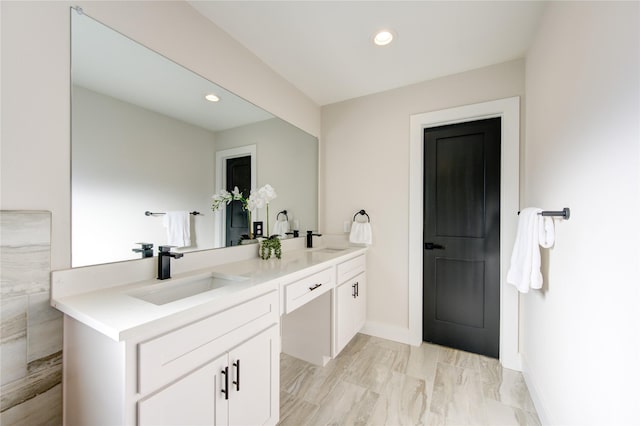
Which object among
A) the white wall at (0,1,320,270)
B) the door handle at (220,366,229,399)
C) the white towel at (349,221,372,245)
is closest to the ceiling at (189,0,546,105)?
the white wall at (0,1,320,270)

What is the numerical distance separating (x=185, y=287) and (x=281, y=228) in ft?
3.28

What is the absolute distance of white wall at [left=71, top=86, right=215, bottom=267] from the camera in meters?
1.09

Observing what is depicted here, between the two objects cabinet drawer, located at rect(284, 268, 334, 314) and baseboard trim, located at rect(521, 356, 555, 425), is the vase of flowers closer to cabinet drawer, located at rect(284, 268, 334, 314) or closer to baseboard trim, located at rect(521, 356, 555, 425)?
cabinet drawer, located at rect(284, 268, 334, 314)

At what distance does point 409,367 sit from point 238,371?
1.49 metres

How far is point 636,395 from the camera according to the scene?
75cm

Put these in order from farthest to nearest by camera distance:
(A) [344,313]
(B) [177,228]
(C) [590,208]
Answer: (A) [344,313], (B) [177,228], (C) [590,208]

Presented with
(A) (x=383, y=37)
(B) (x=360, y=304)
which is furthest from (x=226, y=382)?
(A) (x=383, y=37)

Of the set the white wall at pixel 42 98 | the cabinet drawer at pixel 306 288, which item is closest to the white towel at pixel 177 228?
the white wall at pixel 42 98

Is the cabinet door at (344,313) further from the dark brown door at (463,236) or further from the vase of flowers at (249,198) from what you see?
the vase of flowers at (249,198)

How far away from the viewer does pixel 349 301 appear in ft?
7.20

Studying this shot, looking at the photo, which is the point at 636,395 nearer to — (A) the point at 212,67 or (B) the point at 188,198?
(B) the point at 188,198

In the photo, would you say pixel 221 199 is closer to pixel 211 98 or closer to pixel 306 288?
pixel 211 98

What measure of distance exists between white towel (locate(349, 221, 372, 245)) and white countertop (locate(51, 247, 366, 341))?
3.38 feet

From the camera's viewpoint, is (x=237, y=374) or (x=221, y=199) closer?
(x=237, y=374)
